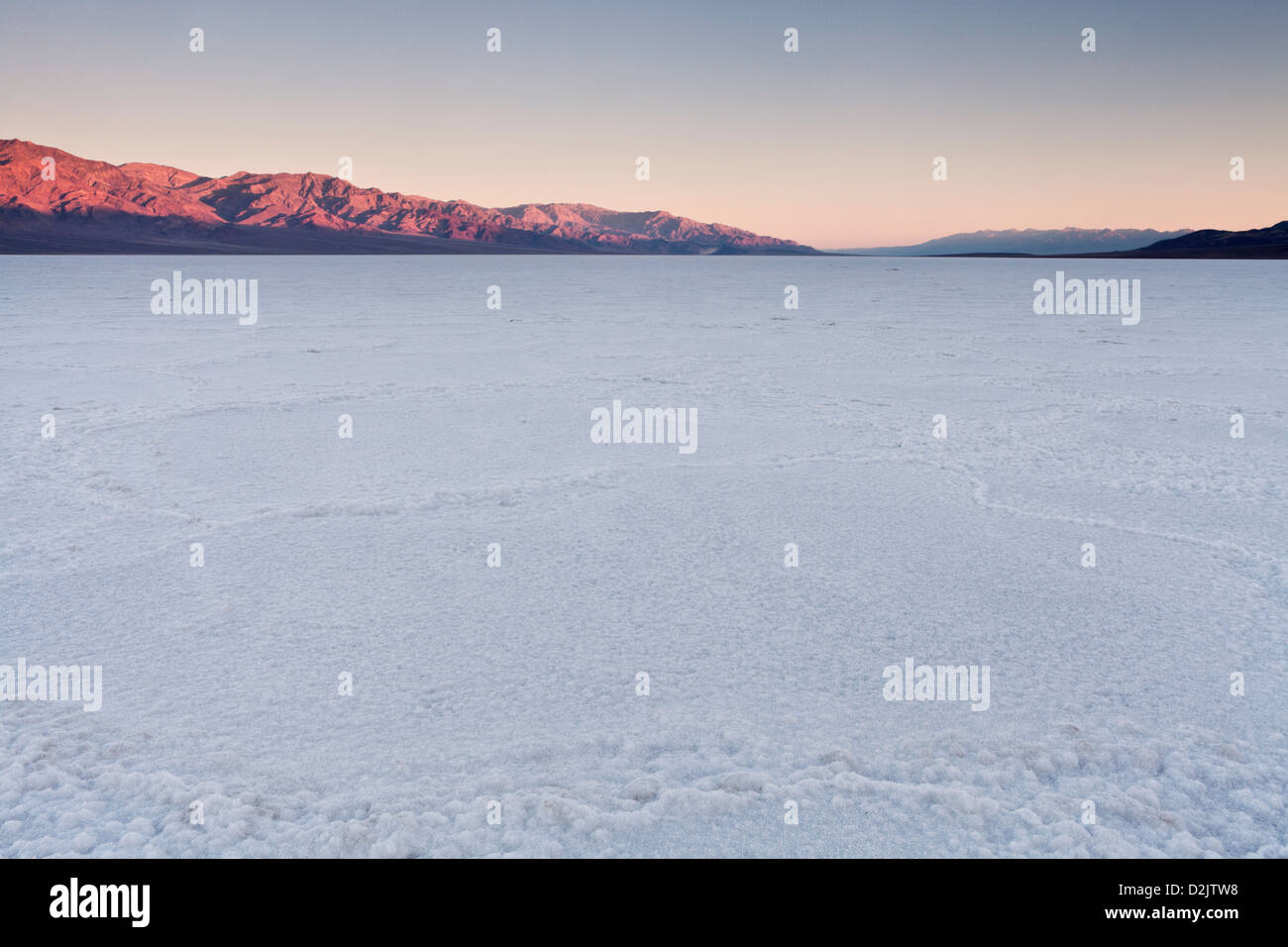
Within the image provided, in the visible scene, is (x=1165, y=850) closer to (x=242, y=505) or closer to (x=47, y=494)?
(x=242, y=505)

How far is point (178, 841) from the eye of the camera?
2129mm

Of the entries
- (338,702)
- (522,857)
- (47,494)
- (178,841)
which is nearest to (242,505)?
(47,494)

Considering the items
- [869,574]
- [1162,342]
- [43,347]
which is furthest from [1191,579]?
[43,347]

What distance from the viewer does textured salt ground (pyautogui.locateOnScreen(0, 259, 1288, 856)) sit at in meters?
2.27

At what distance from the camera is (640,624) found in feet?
11.2

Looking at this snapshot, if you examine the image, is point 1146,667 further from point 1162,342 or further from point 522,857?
point 1162,342

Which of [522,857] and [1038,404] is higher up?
[1038,404]

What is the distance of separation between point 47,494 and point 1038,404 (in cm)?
801

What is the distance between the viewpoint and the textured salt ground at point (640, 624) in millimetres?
2268
